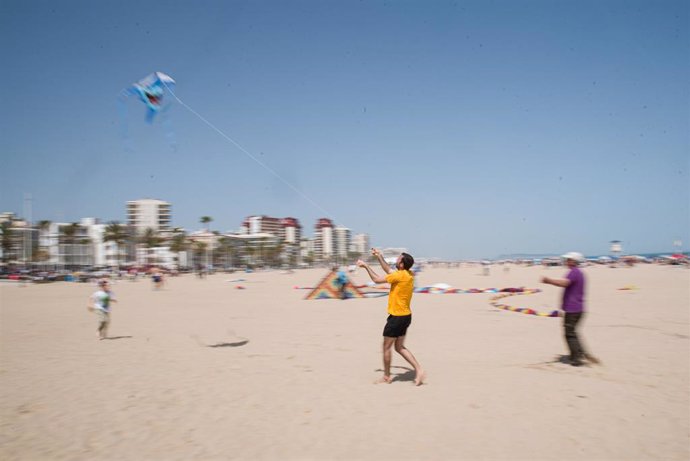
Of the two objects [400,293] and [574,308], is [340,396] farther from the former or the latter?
[574,308]

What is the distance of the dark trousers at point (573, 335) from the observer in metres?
7.06

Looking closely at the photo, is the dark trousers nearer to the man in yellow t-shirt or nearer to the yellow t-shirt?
the man in yellow t-shirt

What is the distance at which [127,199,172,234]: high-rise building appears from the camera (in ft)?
548

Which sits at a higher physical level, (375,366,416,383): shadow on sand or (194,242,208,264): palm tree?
(194,242,208,264): palm tree

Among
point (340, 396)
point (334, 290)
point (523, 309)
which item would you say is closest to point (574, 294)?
point (340, 396)

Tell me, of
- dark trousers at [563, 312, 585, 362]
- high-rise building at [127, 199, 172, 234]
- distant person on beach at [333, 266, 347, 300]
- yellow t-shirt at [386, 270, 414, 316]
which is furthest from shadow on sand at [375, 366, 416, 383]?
high-rise building at [127, 199, 172, 234]

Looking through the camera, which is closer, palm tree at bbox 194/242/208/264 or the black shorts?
the black shorts

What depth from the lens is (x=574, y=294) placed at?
712 centimetres

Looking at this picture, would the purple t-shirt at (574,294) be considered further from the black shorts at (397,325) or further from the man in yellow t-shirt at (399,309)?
the black shorts at (397,325)

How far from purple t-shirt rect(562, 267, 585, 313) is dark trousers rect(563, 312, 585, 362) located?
0.10m

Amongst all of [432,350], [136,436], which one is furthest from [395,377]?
[136,436]

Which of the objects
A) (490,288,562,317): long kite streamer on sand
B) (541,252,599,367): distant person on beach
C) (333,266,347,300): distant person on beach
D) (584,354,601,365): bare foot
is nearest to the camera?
(541,252,599,367): distant person on beach

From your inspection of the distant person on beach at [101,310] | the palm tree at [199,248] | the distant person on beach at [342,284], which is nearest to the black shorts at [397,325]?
the distant person on beach at [101,310]

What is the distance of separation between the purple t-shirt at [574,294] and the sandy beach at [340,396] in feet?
3.17
